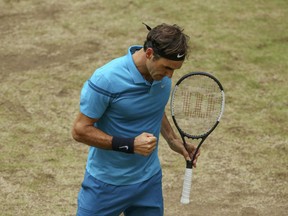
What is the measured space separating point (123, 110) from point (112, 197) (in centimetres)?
77

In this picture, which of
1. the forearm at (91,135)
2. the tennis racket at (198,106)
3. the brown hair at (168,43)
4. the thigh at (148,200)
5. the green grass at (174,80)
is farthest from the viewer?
the green grass at (174,80)

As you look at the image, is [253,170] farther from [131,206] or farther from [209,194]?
[131,206]

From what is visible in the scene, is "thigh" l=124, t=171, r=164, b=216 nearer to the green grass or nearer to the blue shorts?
the blue shorts

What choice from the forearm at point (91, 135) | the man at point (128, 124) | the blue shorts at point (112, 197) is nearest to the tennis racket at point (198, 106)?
the man at point (128, 124)

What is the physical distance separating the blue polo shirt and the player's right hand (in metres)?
0.23

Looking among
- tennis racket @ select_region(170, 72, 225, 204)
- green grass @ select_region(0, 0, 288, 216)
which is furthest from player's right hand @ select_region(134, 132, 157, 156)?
green grass @ select_region(0, 0, 288, 216)

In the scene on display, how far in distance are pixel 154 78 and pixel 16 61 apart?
256 inches

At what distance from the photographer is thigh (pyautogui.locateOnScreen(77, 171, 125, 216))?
17.7 feet

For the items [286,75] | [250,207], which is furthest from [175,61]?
[286,75]

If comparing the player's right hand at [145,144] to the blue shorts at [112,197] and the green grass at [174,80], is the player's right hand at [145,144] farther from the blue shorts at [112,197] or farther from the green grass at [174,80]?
the green grass at [174,80]

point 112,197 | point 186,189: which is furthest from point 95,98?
point 186,189

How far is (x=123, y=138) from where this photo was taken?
5062 millimetres

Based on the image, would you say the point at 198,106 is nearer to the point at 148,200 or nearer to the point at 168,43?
the point at 148,200

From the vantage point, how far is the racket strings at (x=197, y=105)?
19.9 ft
